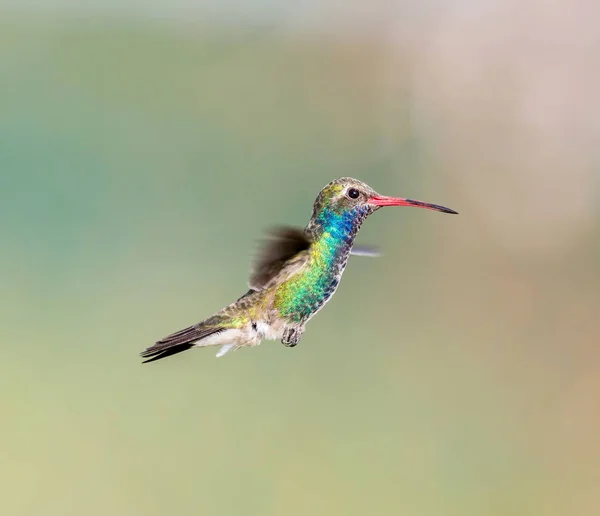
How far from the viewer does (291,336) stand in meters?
0.50

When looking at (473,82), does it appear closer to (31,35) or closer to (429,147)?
(429,147)

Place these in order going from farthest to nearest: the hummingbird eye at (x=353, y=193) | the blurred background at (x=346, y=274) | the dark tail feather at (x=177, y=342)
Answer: the blurred background at (x=346, y=274)
the hummingbird eye at (x=353, y=193)
the dark tail feather at (x=177, y=342)

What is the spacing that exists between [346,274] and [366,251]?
2.93 m

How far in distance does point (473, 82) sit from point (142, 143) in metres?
2.61

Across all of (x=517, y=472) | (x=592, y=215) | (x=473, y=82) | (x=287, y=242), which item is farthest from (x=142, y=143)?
(x=287, y=242)

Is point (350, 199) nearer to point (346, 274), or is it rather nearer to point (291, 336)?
point (291, 336)

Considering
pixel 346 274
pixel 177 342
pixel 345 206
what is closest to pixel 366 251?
pixel 345 206

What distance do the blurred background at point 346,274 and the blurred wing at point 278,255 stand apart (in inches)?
3.8

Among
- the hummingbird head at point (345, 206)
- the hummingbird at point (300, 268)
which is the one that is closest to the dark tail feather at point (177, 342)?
the hummingbird at point (300, 268)

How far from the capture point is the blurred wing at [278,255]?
0.50m

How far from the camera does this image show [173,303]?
3402 mm

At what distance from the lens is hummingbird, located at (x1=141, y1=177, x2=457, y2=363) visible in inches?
19.5

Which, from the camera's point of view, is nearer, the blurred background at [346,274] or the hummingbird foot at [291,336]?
the hummingbird foot at [291,336]

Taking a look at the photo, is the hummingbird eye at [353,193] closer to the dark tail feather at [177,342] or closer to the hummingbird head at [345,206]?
the hummingbird head at [345,206]
